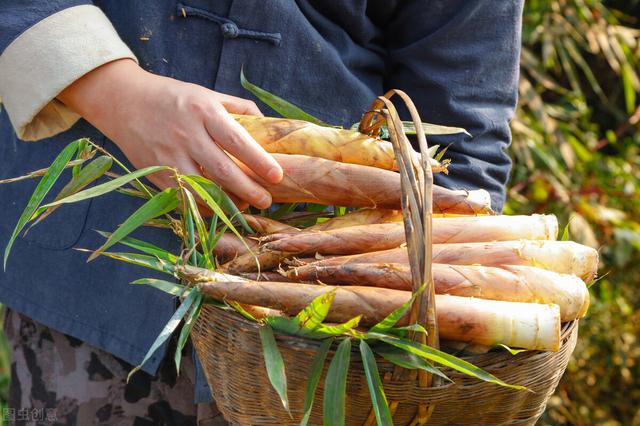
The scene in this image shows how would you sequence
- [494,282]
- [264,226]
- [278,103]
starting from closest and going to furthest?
[494,282] → [264,226] → [278,103]

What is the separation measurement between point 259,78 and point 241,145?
253 millimetres

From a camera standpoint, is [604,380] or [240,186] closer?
[240,186]

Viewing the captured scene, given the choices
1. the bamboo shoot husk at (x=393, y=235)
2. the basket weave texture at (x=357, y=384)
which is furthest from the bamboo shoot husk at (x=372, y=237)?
the basket weave texture at (x=357, y=384)

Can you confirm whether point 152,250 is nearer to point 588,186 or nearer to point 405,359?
point 405,359

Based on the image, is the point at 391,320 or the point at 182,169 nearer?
the point at 391,320

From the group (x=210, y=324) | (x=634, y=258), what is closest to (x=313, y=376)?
(x=210, y=324)

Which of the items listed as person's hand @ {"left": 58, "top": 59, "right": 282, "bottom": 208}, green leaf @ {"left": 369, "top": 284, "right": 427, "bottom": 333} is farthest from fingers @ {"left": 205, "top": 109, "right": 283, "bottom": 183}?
green leaf @ {"left": 369, "top": 284, "right": 427, "bottom": 333}

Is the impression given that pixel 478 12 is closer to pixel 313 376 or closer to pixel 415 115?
pixel 415 115

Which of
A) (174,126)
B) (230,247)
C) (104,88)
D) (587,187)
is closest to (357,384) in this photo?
(230,247)

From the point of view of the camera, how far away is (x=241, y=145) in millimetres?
915

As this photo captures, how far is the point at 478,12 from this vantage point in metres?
1.22

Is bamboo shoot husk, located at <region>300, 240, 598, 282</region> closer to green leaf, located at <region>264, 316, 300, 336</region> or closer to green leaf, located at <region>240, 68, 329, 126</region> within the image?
green leaf, located at <region>264, 316, 300, 336</region>

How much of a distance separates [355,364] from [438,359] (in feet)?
0.28

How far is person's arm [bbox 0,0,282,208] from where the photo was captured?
928 mm
